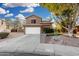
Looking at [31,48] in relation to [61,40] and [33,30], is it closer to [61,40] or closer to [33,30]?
[33,30]

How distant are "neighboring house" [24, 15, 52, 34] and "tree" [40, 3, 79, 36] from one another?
9.4 inches

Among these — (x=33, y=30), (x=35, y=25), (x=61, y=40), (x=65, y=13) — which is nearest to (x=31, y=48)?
(x=33, y=30)

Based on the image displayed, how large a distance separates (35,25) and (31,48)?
46 centimetres

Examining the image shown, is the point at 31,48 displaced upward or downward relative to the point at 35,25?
downward

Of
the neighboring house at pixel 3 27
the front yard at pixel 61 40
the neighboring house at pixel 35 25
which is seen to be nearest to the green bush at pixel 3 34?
the neighboring house at pixel 3 27

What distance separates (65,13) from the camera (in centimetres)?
492

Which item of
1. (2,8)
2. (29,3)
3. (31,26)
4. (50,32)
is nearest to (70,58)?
(50,32)

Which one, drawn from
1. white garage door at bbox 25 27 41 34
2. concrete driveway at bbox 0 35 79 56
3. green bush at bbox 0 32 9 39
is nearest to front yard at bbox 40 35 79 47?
concrete driveway at bbox 0 35 79 56

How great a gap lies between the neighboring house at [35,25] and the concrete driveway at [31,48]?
0.12 metres

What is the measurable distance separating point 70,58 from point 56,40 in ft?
1.46

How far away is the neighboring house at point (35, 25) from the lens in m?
4.87

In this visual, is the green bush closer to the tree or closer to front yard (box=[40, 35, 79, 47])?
front yard (box=[40, 35, 79, 47])

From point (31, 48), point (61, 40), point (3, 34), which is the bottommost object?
point (31, 48)

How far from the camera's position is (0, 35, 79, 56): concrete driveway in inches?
189
